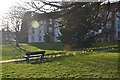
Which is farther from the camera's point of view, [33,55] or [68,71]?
[33,55]

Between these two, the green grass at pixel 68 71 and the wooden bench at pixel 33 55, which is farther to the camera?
the wooden bench at pixel 33 55

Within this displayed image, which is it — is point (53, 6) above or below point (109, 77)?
above

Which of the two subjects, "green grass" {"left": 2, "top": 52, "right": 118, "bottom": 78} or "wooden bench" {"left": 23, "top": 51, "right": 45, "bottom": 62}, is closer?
"green grass" {"left": 2, "top": 52, "right": 118, "bottom": 78}

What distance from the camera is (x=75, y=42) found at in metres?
39.2

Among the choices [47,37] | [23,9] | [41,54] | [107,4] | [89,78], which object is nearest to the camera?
[89,78]

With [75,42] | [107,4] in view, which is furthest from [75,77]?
[75,42]

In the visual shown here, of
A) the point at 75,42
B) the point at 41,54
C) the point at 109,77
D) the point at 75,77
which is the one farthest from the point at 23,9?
the point at 75,42

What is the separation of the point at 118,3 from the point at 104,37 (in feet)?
145

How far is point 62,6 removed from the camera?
1272 cm

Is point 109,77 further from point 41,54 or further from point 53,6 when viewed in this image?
point 41,54

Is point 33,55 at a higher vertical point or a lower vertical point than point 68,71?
higher

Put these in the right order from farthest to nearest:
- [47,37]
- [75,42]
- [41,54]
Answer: [47,37], [75,42], [41,54]

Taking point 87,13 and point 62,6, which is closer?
point 62,6

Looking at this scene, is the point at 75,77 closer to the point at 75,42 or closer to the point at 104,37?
the point at 75,42
